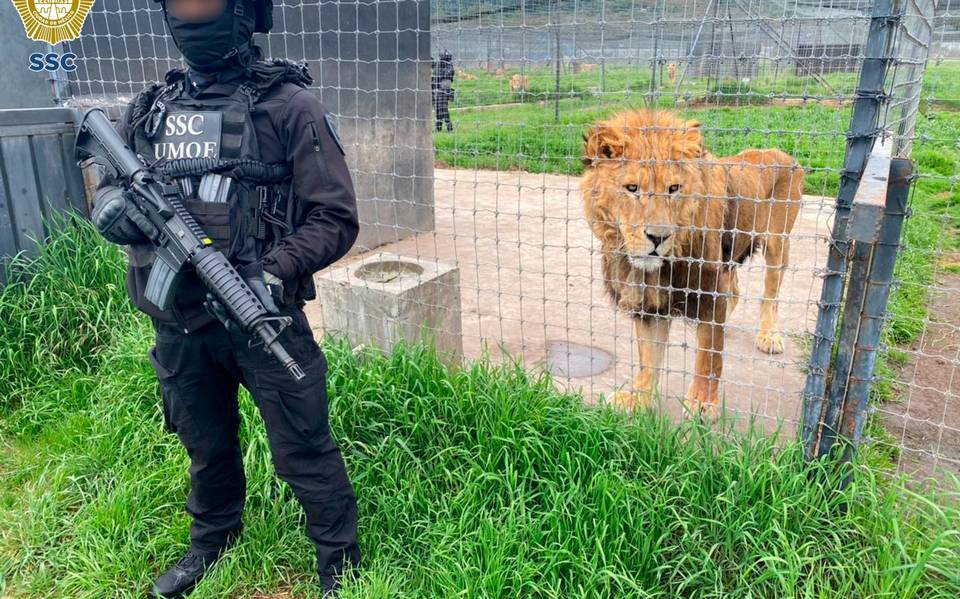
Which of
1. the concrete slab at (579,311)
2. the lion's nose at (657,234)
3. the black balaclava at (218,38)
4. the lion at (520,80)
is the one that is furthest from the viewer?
the lion at (520,80)

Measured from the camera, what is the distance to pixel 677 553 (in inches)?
105

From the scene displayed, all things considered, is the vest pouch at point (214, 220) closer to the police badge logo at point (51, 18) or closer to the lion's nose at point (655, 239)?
the lion's nose at point (655, 239)

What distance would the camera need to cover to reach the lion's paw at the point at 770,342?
474cm

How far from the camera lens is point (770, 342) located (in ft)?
15.7

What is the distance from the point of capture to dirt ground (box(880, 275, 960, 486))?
3.16m

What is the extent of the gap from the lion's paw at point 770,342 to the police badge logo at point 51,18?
5.70 meters

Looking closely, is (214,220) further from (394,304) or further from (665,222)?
(665,222)

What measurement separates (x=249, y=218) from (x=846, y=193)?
2140 mm

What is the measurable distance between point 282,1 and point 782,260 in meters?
4.55

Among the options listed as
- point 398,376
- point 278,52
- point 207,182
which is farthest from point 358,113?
point 207,182

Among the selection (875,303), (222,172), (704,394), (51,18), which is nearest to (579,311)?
(704,394)

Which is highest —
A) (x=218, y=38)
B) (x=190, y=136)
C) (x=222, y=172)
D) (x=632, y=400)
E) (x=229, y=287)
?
(x=218, y=38)

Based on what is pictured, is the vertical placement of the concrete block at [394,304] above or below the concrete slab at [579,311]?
above

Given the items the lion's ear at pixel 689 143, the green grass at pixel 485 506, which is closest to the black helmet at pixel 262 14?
the green grass at pixel 485 506
